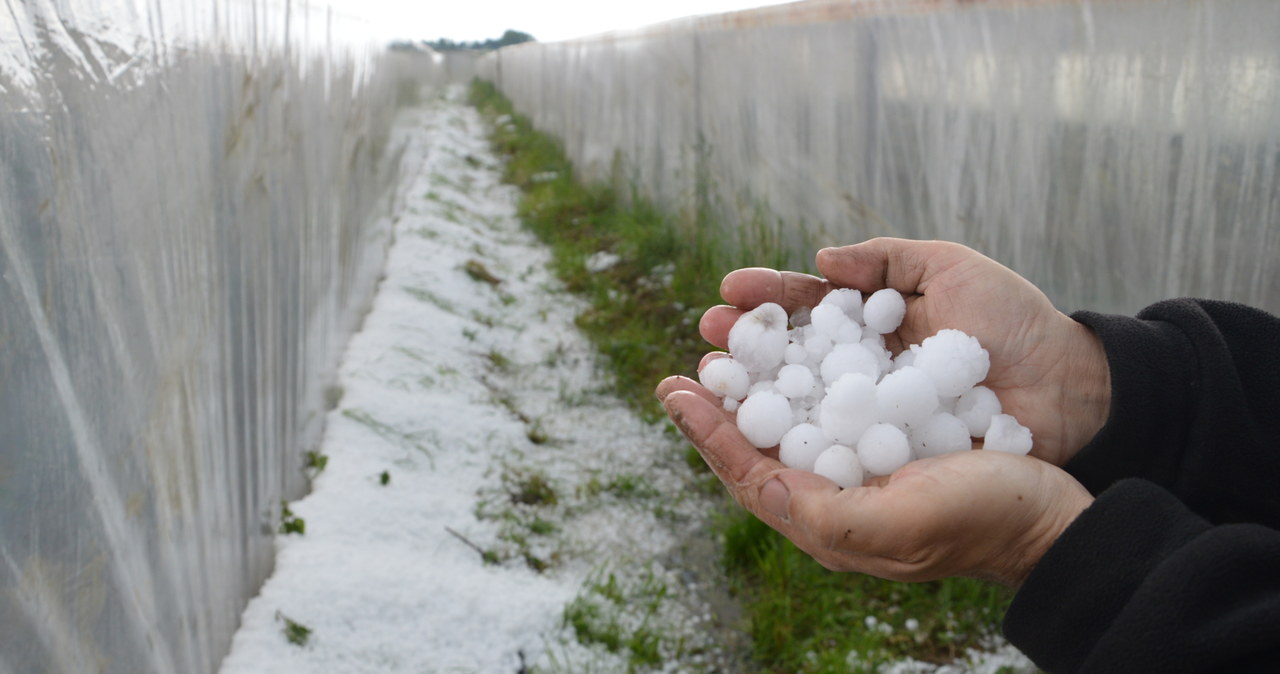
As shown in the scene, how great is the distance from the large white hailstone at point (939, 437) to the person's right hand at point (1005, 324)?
14 cm

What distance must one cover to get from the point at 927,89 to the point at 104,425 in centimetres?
248

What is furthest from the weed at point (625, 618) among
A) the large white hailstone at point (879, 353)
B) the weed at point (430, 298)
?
the weed at point (430, 298)

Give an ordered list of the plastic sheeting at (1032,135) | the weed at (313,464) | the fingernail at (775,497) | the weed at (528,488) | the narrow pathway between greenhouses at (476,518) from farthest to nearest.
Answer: the weed at (528,488) < the weed at (313,464) < the narrow pathway between greenhouses at (476,518) < the plastic sheeting at (1032,135) < the fingernail at (775,497)

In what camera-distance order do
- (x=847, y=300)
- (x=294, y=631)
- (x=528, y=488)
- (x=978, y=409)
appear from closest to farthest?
(x=978, y=409)
(x=847, y=300)
(x=294, y=631)
(x=528, y=488)

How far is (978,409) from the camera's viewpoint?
1.48 m

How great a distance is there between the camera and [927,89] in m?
2.86

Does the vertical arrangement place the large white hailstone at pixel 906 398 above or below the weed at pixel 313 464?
above

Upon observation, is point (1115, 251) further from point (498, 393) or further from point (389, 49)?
point (389, 49)

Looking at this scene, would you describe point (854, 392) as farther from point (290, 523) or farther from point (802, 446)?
point (290, 523)

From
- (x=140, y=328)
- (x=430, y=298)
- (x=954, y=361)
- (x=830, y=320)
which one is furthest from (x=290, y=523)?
(x=430, y=298)

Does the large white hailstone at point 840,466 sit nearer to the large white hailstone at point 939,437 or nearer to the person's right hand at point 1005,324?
the large white hailstone at point 939,437

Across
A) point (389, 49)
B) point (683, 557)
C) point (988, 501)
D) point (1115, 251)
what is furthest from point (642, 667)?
point (389, 49)

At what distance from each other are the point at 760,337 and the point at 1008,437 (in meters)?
0.44

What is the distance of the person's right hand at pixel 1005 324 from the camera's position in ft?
4.84
